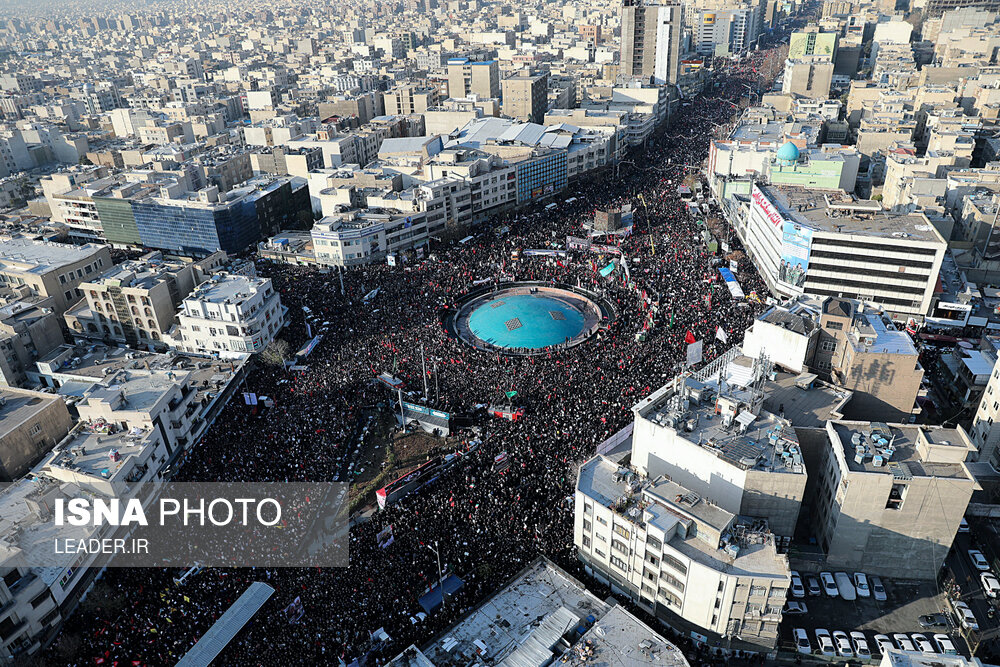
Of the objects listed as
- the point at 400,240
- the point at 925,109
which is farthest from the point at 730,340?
the point at 925,109

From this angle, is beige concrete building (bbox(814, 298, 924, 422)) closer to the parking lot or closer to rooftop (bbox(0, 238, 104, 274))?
the parking lot

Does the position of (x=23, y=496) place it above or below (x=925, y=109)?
below

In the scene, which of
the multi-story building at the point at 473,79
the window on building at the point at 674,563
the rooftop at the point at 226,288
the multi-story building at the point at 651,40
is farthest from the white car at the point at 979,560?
the multi-story building at the point at 473,79

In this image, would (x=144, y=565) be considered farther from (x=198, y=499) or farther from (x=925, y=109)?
(x=925, y=109)

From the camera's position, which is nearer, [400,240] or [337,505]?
[337,505]

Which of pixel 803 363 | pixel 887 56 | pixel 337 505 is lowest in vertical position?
pixel 337 505

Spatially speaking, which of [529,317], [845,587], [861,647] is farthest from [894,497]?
[529,317]

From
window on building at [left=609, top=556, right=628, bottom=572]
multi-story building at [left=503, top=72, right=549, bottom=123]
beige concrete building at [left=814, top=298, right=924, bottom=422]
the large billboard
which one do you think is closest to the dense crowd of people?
window on building at [left=609, top=556, right=628, bottom=572]

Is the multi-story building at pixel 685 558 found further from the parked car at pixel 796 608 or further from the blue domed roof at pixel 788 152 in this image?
the blue domed roof at pixel 788 152
